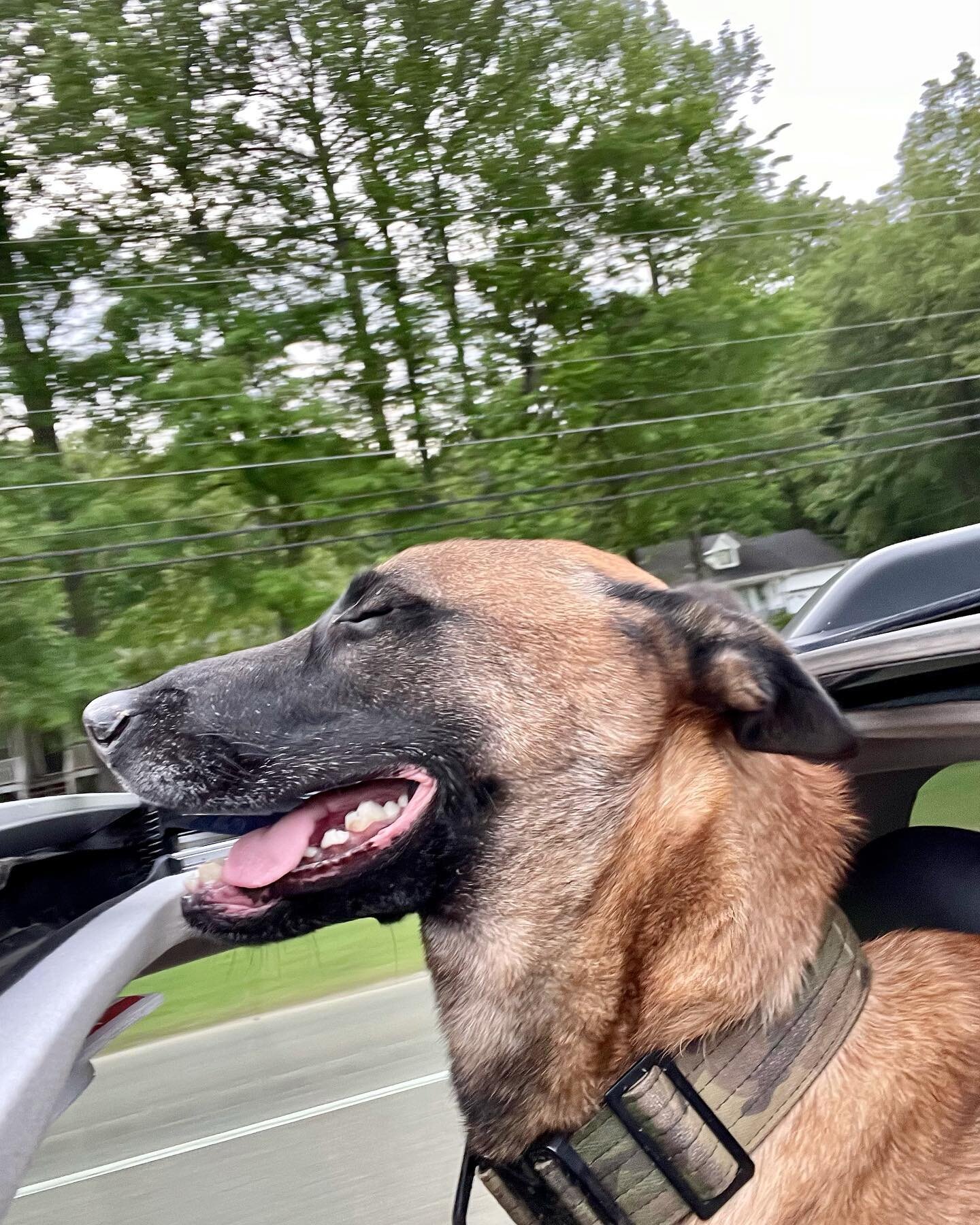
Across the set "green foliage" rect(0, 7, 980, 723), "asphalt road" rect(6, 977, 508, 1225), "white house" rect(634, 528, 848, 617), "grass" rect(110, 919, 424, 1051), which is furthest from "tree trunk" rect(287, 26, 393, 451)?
"asphalt road" rect(6, 977, 508, 1225)

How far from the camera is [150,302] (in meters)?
10.2

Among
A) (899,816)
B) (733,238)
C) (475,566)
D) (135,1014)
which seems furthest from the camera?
(733,238)

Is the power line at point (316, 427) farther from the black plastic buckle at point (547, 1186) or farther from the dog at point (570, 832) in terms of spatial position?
the black plastic buckle at point (547, 1186)

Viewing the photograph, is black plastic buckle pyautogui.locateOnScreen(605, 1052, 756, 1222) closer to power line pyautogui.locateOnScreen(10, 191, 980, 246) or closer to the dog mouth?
the dog mouth

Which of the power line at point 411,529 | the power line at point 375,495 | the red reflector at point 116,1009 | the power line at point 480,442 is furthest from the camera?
the power line at point 480,442

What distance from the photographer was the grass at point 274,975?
2174mm

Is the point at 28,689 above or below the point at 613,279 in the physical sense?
below

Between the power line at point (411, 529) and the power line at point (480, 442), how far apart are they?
28.1 inches

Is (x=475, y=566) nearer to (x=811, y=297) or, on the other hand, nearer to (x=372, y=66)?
(x=372, y=66)

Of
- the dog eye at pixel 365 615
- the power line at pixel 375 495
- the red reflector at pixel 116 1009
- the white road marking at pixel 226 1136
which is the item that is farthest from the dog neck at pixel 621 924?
the power line at pixel 375 495

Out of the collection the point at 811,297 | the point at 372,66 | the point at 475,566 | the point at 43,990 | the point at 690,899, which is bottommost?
the point at 690,899

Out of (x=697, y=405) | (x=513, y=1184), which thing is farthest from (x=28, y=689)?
(x=513, y=1184)

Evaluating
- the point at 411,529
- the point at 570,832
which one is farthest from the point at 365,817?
the point at 411,529

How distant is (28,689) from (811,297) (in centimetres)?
993
